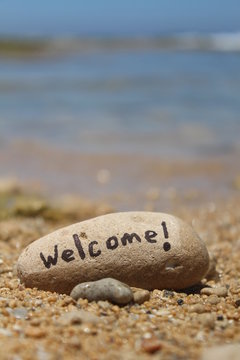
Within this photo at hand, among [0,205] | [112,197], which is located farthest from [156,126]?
[0,205]

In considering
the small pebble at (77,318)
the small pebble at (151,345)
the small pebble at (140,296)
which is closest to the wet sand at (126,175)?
the small pebble at (140,296)

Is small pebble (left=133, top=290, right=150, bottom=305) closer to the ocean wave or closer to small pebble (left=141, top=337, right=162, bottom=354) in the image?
small pebble (left=141, top=337, right=162, bottom=354)

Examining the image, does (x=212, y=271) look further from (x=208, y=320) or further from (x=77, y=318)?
(x=77, y=318)

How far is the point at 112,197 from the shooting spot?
7.16 metres

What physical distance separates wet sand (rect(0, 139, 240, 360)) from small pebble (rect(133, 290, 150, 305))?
3 centimetres

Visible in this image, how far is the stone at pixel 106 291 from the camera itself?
3408 millimetres

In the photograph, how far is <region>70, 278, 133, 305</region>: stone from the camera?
3.41 m

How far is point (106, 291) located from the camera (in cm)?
343

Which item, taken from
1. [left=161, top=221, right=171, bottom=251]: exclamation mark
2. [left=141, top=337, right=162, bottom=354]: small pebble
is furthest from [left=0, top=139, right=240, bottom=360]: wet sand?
[left=161, top=221, right=171, bottom=251]: exclamation mark

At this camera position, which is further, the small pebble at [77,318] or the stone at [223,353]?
the small pebble at [77,318]

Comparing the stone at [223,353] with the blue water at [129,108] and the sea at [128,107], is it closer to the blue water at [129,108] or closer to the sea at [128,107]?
the sea at [128,107]

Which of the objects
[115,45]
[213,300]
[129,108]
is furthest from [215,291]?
[115,45]

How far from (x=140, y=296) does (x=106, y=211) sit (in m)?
2.95

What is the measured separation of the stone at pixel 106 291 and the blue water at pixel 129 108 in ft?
17.5
